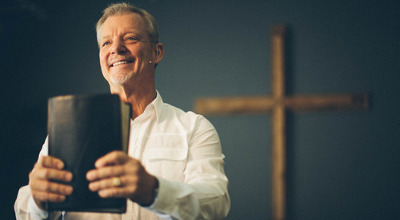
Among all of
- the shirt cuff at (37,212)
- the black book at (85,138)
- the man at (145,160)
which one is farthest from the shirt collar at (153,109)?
the black book at (85,138)

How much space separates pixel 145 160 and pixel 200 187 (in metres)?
0.31

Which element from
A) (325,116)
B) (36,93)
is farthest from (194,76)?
(36,93)

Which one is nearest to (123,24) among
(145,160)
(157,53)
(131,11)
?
(131,11)

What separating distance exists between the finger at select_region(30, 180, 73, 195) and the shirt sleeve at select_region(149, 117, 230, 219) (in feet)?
0.53

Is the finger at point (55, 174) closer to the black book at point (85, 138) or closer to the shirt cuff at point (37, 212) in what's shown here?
the black book at point (85, 138)

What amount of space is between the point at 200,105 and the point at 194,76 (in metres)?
0.22

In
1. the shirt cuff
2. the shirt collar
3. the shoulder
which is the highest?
the shirt collar

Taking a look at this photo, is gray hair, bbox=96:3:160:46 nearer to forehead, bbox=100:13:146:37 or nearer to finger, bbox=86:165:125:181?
forehead, bbox=100:13:146:37

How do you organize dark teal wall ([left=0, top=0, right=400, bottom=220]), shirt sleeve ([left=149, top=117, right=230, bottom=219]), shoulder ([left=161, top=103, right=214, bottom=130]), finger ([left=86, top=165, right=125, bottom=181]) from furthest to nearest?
dark teal wall ([left=0, top=0, right=400, bottom=220])
shoulder ([left=161, top=103, right=214, bottom=130])
shirt sleeve ([left=149, top=117, right=230, bottom=219])
finger ([left=86, top=165, right=125, bottom=181])

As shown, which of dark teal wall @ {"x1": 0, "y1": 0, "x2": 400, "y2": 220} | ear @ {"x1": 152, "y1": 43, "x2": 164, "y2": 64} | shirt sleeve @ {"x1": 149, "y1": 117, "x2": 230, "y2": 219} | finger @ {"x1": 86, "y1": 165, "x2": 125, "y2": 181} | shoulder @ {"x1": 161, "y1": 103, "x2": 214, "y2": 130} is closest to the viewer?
finger @ {"x1": 86, "y1": 165, "x2": 125, "y2": 181}

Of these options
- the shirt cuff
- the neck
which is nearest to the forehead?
the neck

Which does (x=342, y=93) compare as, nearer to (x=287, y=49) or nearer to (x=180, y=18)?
(x=287, y=49)

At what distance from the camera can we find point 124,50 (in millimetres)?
1132

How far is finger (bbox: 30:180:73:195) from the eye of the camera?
567mm
